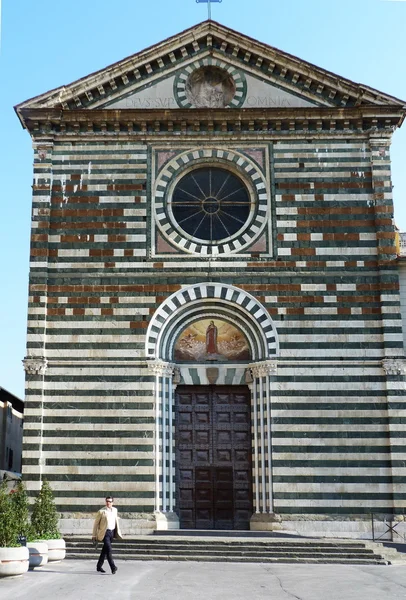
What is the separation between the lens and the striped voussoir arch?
22.1 m

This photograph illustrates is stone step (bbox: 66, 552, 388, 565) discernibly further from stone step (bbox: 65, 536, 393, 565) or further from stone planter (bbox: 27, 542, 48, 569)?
stone planter (bbox: 27, 542, 48, 569)

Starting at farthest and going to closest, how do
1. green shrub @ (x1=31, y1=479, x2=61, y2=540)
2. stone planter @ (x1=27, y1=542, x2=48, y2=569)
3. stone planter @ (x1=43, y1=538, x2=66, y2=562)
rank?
1. green shrub @ (x1=31, y1=479, x2=61, y2=540)
2. stone planter @ (x1=43, y1=538, x2=66, y2=562)
3. stone planter @ (x1=27, y1=542, x2=48, y2=569)

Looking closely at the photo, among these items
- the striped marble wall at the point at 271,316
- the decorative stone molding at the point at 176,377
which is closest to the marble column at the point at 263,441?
the striped marble wall at the point at 271,316

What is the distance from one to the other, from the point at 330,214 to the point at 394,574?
10207 mm

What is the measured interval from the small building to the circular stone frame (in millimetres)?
13177

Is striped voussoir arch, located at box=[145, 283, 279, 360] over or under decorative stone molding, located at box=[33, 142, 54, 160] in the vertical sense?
under

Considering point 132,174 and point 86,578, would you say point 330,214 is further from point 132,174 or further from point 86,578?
point 86,578

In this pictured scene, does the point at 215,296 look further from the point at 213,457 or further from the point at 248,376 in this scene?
the point at 213,457

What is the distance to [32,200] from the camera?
75.6 feet

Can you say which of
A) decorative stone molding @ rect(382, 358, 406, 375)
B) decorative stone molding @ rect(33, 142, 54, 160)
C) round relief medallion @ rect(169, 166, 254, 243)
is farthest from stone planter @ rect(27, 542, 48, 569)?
decorative stone molding @ rect(33, 142, 54, 160)

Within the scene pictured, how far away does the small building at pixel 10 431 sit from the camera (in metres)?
32.6

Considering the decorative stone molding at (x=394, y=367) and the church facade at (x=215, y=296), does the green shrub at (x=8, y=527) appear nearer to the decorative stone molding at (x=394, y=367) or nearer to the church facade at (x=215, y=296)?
the church facade at (x=215, y=296)

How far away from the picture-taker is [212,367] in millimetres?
22453

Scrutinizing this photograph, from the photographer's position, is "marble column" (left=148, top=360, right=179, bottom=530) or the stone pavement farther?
"marble column" (left=148, top=360, right=179, bottom=530)
